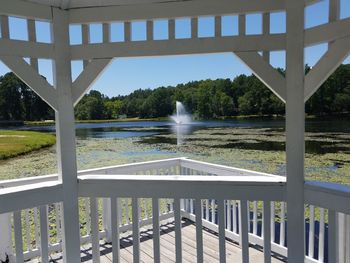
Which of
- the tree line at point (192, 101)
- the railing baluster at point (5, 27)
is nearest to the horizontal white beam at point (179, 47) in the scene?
the railing baluster at point (5, 27)

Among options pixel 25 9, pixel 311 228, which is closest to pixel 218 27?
pixel 25 9

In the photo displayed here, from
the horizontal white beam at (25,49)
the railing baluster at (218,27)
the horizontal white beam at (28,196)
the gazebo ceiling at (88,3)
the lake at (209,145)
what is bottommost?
the lake at (209,145)

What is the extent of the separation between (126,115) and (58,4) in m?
13.9

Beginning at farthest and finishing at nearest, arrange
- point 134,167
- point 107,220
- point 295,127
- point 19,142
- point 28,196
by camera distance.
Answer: point 19,142 < point 134,167 < point 107,220 < point 28,196 < point 295,127

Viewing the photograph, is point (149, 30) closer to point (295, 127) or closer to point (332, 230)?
point (295, 127)

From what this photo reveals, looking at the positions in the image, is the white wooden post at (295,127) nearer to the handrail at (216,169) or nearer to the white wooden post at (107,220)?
the handrail at (216,169)

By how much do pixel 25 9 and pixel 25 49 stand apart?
244mm

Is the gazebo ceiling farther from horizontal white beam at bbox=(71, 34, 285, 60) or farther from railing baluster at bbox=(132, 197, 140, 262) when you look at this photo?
railing baluster at bbox=(132, 197, 140, 262)

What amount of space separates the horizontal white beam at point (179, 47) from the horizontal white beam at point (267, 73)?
5 cm

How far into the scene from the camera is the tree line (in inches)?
468

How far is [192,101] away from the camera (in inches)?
657

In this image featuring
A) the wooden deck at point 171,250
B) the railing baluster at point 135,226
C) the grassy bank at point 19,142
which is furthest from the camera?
the grassy bank at point 19,142

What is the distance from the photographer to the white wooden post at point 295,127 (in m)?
1.77

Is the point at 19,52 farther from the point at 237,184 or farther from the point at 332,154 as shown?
the point at 332,154
